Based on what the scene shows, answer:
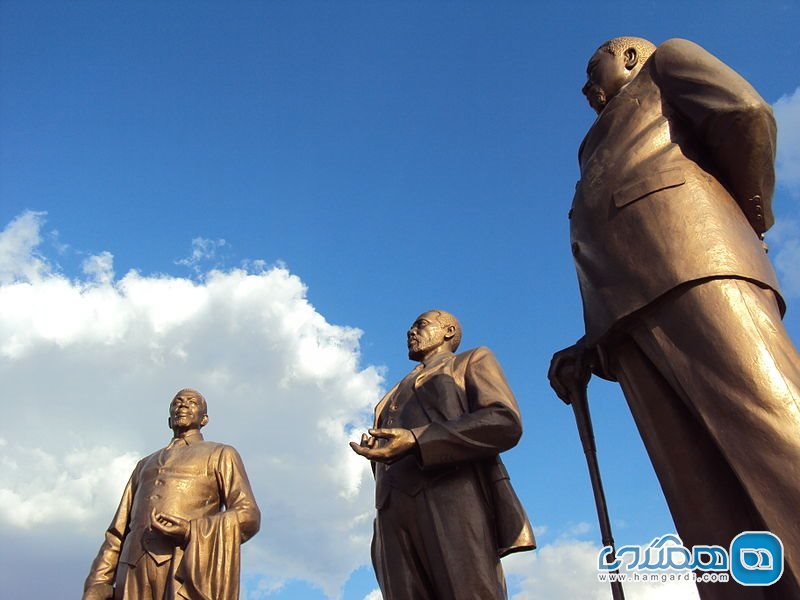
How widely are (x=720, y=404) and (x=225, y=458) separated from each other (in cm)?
602

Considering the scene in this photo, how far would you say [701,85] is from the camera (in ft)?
13.2

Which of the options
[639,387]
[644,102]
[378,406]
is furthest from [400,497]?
[644,102]

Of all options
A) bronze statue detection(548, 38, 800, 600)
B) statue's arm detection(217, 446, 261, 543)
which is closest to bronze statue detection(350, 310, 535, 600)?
bronze statue detection(548, 38, 800, 600)

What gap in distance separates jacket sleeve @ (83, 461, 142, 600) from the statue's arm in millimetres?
958

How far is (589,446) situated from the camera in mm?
4332

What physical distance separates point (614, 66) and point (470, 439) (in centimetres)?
229

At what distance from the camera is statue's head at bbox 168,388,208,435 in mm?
8953

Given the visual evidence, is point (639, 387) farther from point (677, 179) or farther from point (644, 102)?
point (644, 102)

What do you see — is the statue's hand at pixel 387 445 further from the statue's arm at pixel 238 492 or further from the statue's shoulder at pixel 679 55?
the statue's arm at pixel 238 492

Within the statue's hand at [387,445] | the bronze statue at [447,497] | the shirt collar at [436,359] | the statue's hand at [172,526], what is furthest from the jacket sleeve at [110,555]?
the statue's hand at [387,445]

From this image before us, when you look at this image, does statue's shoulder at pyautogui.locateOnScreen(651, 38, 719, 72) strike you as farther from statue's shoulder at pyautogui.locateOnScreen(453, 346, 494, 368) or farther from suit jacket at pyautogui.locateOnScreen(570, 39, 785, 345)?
statue's shoulder at pyautogui.locateOnScreen(453, 346, 494, 368)

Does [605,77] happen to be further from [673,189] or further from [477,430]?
[477,430]

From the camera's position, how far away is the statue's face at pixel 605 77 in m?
4.68

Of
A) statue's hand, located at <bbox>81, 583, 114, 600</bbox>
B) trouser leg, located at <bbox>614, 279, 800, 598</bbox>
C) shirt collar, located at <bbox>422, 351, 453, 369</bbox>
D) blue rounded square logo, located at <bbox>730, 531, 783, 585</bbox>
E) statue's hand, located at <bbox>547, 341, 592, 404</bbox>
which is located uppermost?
shirt collar, located at <bbox>422, 351, 453, 369</bbox>
